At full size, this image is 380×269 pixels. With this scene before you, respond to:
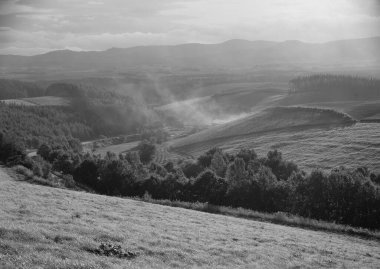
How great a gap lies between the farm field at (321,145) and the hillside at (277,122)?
6.44m

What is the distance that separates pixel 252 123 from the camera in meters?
173

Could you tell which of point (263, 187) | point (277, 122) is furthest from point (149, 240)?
point (277, 122)

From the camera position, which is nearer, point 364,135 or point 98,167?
point 98,167

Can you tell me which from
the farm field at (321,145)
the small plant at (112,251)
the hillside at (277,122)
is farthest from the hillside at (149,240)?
the hillside at (277,122)

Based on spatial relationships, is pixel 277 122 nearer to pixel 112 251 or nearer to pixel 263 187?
pixel 263 187

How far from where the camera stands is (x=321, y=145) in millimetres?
119562

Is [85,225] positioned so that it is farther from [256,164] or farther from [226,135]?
[226,135]

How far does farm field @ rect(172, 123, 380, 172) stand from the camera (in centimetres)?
10319

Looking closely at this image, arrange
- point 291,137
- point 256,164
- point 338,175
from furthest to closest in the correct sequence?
point 291,137, point 256,164, point 338,175

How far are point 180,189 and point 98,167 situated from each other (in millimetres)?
26578

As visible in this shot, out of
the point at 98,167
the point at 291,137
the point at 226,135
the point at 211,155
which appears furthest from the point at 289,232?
the point at 226,135

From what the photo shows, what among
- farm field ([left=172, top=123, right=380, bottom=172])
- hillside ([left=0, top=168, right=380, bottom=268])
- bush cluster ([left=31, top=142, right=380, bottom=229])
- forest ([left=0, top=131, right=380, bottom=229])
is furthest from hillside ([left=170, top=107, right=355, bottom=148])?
hillside ([left=0, top=168, right=380, bottom=268])

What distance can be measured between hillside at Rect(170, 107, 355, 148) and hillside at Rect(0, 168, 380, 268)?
4602 inches

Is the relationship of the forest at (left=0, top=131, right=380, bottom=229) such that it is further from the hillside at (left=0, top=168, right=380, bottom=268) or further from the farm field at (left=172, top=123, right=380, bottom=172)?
the hillside at (left=0, top=168, right=380, bottom=268)
